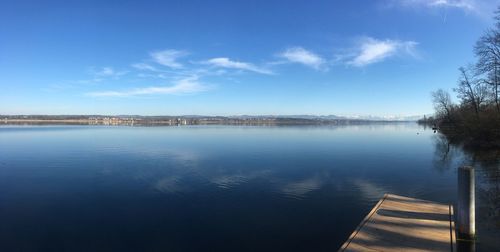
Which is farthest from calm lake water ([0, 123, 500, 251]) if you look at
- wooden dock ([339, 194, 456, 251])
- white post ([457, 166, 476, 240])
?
wooden dock ([339, 194, 456, 251])

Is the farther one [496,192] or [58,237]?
[496,192]

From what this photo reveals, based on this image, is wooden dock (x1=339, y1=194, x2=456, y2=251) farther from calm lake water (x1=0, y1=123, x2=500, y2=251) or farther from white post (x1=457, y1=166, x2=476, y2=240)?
calm lake water (x1=0, y1=123, x2=500, y2=251)

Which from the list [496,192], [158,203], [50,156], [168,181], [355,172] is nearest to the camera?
[158,203]

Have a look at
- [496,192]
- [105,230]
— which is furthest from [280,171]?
[105,230]

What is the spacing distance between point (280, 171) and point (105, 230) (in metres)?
14.3

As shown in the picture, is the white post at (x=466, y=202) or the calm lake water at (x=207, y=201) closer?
the white post at (x=466, y=202)

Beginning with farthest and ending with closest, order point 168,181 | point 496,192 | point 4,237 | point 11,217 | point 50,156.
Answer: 1. point 50,156
2. point 168,181
3. point 496,192
4. point 11,217
5. point 4,237

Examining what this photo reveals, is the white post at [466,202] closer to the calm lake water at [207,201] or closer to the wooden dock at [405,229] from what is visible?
the wooden dock at [405,229]

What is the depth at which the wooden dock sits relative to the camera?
9.02 m

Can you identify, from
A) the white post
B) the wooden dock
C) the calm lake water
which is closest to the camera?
the wooden dock

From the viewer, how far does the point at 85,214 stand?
1449 cm

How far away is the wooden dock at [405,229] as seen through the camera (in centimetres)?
902

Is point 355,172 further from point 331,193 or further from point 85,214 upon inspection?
point 85,214

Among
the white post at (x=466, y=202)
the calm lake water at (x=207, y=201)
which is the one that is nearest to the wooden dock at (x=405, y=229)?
the white post at (x=466, y=202)
